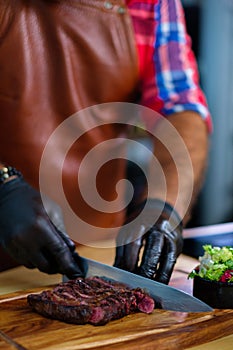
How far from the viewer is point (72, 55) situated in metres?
2.27

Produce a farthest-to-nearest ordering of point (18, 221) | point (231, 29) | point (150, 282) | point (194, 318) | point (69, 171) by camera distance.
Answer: point (231, 29) < point (69, 171) < point (18, 221) < point (150, 282) < point (194, 318)

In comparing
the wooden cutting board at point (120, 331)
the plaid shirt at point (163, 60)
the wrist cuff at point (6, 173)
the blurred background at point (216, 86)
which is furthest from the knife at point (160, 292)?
the blurred background at point (216, 86)

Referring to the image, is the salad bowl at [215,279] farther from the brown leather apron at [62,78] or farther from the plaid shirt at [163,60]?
the plaid shirt at [163,60]

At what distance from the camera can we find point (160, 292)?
1697 millimetres

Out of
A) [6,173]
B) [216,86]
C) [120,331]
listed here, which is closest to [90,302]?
[120,331]

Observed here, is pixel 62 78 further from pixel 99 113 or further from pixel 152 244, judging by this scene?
pixel 152 244

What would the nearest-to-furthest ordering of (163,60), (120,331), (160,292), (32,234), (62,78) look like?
(120,331) → (160,292) → (32,234) → (62,78) → (163,60)

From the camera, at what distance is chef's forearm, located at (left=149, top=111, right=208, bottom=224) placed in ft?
7.18

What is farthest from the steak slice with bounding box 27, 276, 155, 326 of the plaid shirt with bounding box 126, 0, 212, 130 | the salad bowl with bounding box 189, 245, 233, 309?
the plaid shirt with bounding box 126, 0, 212, 130

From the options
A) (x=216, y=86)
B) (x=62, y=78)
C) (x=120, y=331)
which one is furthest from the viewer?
(x=216, y=86)

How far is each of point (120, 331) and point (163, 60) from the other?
4.01 ft

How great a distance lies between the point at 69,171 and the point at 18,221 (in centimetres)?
45

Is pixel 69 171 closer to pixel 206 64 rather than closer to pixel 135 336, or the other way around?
pixel 135 336

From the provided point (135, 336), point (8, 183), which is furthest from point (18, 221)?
point (135, 336)
